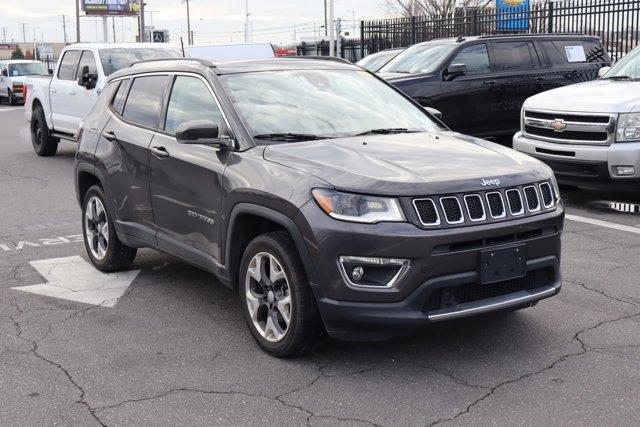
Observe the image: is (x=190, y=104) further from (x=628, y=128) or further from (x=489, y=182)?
(x=628, y=128)

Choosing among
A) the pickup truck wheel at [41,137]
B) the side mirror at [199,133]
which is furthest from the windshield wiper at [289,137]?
the pickup truck wheel at [41,137]

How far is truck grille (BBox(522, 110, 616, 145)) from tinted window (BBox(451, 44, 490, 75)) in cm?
305

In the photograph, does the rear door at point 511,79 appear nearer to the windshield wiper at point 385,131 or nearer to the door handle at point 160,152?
the windshield wiper at point 385,131

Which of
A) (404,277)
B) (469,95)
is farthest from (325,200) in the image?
A: (469,95)

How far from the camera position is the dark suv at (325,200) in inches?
167

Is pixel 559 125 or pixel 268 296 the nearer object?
pixel 268 296

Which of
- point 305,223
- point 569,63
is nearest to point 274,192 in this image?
point 305,223

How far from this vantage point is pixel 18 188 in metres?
11.6

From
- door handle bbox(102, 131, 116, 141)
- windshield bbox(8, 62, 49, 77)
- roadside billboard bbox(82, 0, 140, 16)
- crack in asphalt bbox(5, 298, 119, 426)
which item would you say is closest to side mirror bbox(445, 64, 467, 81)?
door handle bbox(102, 131, 116, 141)

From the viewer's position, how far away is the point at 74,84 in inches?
547

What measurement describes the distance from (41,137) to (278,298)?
1178 cm

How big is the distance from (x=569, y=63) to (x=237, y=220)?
32.4 ft

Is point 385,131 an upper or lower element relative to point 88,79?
lower

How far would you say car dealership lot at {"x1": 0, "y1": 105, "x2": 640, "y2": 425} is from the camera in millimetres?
4074
